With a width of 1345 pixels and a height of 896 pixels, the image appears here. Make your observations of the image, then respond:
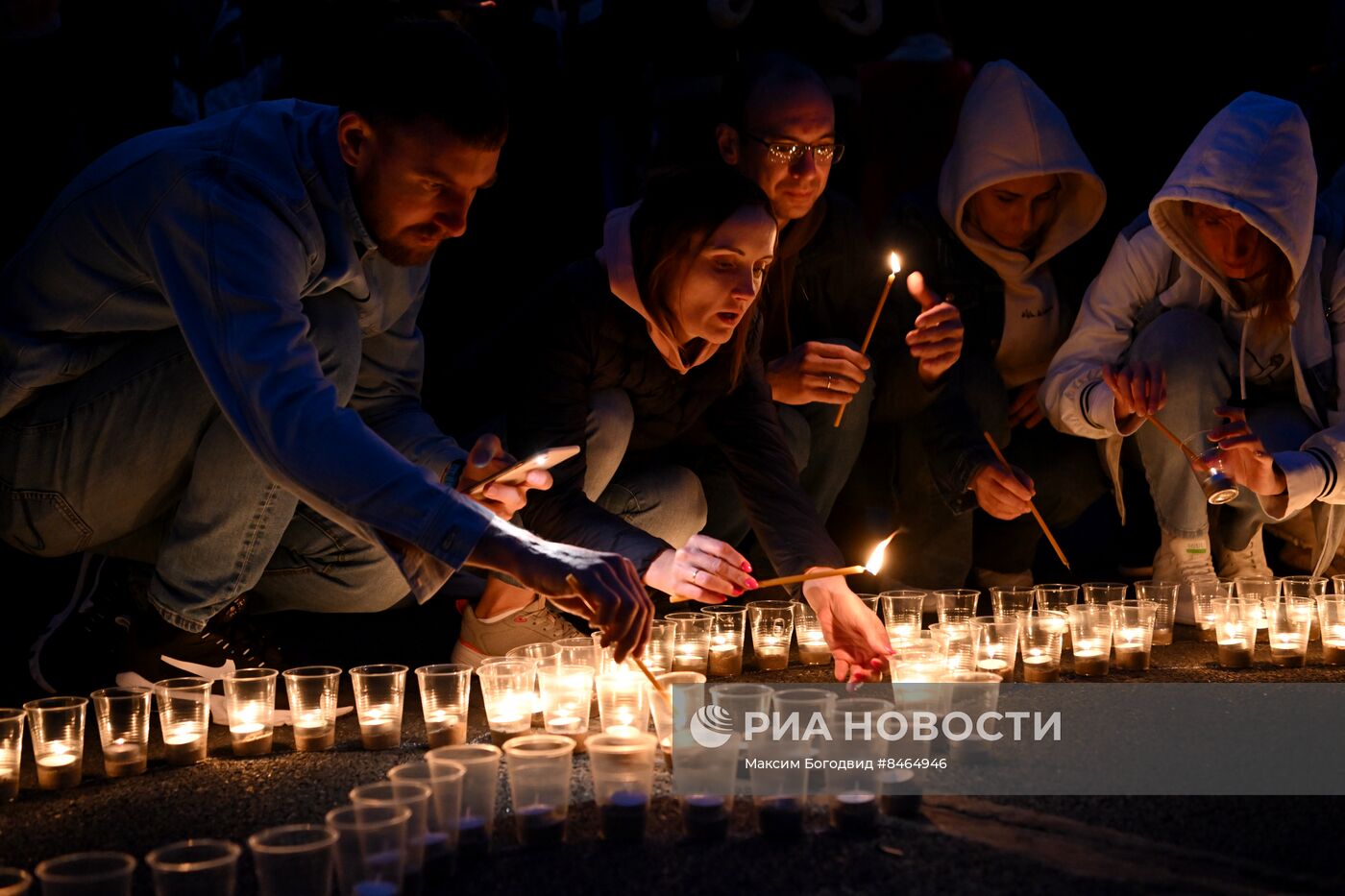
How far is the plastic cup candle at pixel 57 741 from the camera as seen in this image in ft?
8.98

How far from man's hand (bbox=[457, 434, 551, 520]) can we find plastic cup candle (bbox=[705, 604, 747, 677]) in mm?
667

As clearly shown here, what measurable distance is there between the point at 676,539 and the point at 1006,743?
1.39 metres

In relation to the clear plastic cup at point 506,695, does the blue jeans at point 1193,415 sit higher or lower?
higher

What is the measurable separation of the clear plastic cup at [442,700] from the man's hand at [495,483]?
39 cm

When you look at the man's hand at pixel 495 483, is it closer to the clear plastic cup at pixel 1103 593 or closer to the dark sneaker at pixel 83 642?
the dark sneaker at pixel 83 642

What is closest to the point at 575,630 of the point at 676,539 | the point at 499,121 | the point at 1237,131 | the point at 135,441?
the point at 676,539

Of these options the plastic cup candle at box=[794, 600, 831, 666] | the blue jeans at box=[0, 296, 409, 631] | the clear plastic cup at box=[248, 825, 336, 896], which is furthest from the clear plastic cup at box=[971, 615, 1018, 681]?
the clear plastic cup at box=[248, 825, 336, 896]

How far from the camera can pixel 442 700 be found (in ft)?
9.78

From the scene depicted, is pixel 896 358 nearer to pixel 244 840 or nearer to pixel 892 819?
pixel 892 819

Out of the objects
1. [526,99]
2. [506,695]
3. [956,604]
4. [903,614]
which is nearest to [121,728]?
[506,695]

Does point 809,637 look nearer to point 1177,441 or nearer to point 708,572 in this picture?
point 708,572

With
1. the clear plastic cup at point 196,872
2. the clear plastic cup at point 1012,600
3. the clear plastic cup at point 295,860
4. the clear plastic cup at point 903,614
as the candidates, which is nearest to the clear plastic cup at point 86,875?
the clear plastic cup at point 196,872

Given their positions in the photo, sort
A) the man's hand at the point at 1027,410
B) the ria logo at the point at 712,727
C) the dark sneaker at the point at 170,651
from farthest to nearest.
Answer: the man's hand at the point at 1027,410 < the dark sneaker at the point at 170,651 < the ria logo at the point at 712,727

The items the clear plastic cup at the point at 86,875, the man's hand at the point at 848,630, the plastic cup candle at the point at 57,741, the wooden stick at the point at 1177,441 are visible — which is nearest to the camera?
the clear plastic cup at the point at 86,875
